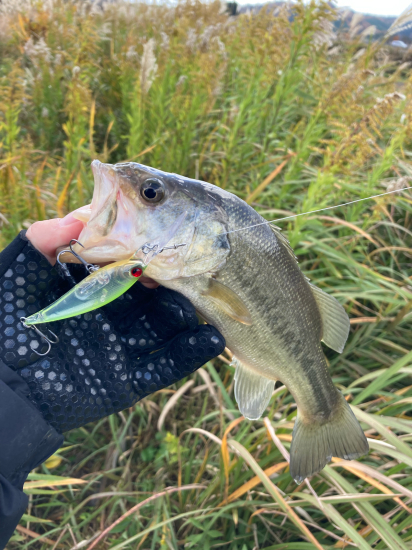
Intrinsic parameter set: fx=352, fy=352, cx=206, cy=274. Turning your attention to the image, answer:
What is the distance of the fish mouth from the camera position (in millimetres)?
1313

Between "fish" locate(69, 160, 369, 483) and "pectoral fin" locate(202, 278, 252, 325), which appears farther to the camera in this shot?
"pectoral fin" locate(202, 278, 252, 325)

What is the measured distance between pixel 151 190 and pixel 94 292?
1.61ft

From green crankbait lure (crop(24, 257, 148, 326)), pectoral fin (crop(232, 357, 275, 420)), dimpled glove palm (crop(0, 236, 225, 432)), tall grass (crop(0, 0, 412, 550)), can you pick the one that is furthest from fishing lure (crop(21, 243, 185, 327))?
tall grass (crop(0, 0, 412, 550))

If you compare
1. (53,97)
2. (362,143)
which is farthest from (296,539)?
(53,97)

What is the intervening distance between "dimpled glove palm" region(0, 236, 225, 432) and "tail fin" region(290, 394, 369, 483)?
639 millimetres

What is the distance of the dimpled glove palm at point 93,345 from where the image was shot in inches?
54.6

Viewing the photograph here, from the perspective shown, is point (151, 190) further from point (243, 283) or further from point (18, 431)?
point (18, 431)

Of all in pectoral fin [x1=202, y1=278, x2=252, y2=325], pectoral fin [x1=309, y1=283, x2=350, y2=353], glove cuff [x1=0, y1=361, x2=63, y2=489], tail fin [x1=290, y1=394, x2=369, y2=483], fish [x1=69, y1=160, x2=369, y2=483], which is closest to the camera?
glove cuff [x1=0, y1=361, x2=63, y2=489]

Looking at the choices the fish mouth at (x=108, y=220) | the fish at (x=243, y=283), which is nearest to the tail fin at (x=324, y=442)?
the fish at (x=243, y=283)

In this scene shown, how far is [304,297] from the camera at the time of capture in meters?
1.66

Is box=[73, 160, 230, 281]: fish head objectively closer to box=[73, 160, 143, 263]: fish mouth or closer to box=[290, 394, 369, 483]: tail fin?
box=[73, 160, 143, 263]: fish mouth

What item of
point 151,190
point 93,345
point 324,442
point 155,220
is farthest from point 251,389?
point 151,190

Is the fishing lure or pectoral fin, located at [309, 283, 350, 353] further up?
the fishing lure

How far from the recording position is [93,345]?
161 cm
